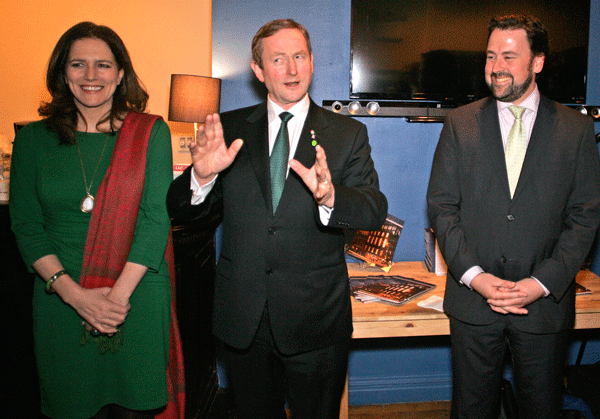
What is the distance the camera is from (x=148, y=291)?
1.60 m

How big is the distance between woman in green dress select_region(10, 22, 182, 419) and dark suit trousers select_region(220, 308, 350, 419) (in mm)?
276

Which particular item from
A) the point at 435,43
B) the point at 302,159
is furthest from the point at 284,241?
the point at 435,43

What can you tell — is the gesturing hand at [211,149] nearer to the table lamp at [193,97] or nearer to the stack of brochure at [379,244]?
the table lamp at [193,97]

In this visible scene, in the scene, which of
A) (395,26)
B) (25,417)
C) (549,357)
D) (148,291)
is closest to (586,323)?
(549,357)

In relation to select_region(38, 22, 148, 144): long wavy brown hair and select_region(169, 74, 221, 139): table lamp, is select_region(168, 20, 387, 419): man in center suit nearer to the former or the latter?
select_region(38, 22, 148, 144): long wavy brown hair

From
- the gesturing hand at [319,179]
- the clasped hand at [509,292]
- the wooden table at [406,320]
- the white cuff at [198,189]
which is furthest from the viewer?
the wooden table at [406,320]

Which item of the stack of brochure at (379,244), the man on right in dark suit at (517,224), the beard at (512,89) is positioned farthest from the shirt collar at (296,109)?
the stack of brochure at (379,244)

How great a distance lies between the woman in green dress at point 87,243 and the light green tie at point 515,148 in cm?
128

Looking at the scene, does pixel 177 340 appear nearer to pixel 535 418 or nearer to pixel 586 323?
pixel 535 418

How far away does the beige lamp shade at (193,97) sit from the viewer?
260cm

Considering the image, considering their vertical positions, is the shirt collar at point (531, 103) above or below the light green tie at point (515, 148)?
above

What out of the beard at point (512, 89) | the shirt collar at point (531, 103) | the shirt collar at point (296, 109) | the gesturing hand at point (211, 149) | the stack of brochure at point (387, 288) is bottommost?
the stack of brochure at point (387, 288)

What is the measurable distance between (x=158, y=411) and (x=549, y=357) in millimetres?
1463

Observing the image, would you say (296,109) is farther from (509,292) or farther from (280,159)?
(509,292)
